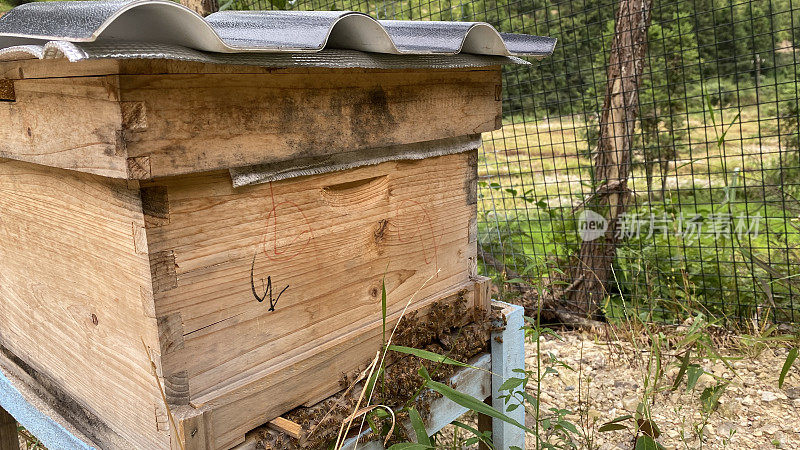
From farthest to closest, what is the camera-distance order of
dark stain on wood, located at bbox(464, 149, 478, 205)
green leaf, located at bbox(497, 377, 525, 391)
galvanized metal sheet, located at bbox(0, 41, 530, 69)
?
1. dark stain on wood, located at bbox(464, 149, 478, 205)
2. green leaf, located at bbox(497, 377, 525, 391)
3. galvanized metal sheet, located at bbox(0, 41, 530, 69)

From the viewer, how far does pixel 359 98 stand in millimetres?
1448

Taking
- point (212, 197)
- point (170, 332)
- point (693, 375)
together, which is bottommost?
point (693, 375)

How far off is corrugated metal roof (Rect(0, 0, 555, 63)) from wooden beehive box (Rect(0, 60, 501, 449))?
83 mm

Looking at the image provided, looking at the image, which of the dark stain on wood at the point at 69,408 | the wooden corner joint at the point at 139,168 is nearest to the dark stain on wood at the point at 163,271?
the wooden corner joint at the point at 139,168

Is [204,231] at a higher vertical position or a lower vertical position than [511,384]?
higher

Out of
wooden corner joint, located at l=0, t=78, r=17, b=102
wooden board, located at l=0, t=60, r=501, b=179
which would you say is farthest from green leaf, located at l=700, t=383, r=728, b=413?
wooden corner joint, located at l=0, t=78, r=17, b=102

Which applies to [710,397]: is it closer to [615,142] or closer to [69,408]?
[615,142]

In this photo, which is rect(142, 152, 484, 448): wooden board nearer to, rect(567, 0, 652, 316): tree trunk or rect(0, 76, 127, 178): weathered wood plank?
rect(0, 76, 127, 178): weathered wood plank

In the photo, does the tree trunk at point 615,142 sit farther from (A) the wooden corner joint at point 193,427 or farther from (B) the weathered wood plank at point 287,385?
(A) the wooden corner joint at point 193,427

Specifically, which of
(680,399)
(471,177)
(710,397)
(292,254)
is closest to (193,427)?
(292,254)

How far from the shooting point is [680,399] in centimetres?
288

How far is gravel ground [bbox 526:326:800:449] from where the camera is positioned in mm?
2596

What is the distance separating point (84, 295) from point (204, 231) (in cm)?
43

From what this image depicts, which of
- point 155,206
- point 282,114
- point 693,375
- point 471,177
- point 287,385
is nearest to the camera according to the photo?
point 155,206
